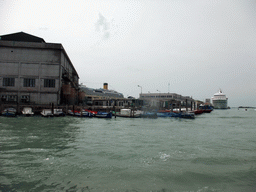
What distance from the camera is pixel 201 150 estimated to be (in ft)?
53.5

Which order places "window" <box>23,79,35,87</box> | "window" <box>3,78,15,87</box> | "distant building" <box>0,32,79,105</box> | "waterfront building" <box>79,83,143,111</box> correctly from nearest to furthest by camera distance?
1. "window" <box>3,78,15,87</box>
2. "distant building" <box>0,32,79,105</box>
3. "window" <box>23,79,35,87</box>
4. "waterfront building" <box>79,83,143,111</box>

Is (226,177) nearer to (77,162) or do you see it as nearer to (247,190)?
(247,190)

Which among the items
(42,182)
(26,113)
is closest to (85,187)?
(42,182)

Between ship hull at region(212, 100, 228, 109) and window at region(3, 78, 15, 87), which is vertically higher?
window at region(3, 78, 15, 87)

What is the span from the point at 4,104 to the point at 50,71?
14.7 meters

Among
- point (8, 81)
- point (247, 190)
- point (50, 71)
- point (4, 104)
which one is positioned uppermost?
point (50, 71)

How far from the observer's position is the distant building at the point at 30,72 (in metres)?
52.2

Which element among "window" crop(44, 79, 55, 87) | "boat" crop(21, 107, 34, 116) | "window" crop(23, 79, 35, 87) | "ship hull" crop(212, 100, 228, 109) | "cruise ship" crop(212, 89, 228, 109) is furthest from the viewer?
"ship hull" crop(212, 100, 228, 109)

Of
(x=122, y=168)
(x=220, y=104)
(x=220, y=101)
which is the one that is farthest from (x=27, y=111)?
(x=220, y=104)

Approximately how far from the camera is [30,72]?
5309 centimetres

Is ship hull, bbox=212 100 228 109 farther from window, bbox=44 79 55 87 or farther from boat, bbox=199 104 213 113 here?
window, bbox=44 79 55 87

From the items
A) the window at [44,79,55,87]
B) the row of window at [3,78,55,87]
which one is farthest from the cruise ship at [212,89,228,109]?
the row of window at [3,78,55,87]

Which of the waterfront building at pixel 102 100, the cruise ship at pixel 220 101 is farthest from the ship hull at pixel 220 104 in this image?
the waterfront building at pixel 102 100

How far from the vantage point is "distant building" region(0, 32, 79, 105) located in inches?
2053
